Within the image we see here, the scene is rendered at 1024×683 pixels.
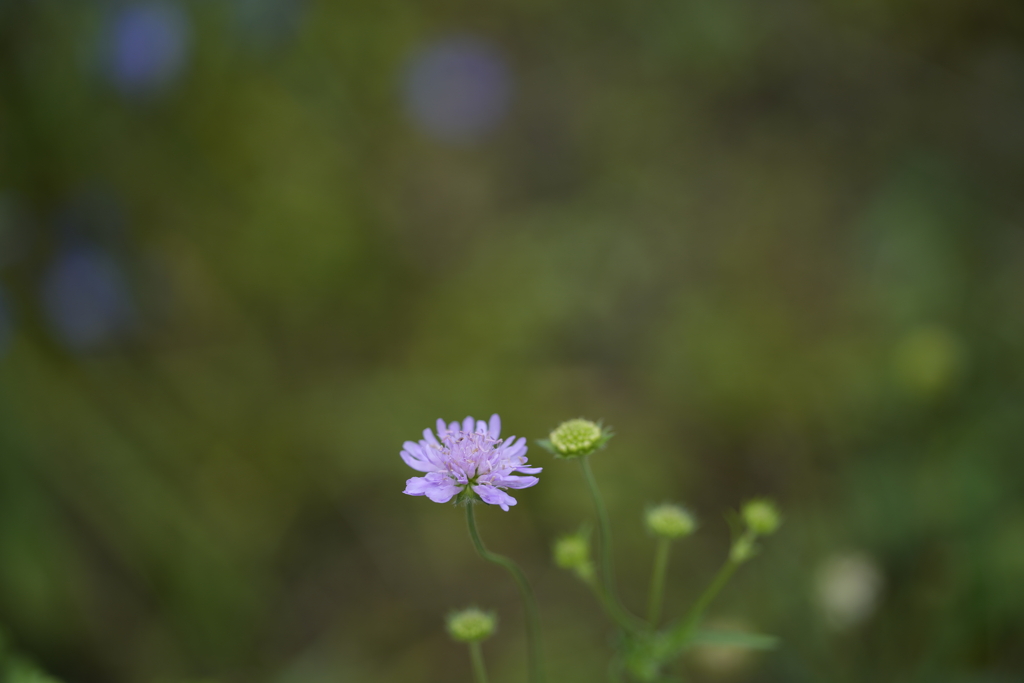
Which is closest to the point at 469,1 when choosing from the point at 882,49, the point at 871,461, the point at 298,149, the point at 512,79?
the point at 512,79

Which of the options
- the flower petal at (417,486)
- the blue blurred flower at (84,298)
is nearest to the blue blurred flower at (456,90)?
the blue blurred flower at (84,298)

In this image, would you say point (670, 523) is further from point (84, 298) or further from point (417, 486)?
point (84, 298)

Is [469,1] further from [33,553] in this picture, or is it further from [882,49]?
[33,553]

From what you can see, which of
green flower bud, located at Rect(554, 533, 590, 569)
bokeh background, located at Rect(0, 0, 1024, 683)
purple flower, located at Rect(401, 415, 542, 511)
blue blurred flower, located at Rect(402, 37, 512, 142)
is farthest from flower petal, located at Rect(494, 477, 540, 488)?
blue blurred flower, located at Rect(402, 37, 512, 142)

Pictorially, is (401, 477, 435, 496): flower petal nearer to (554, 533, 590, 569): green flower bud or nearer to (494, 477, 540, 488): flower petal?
(494, 477, 540, 488): flower petal

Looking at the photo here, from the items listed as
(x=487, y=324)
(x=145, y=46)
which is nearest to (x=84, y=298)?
(x=145, y=46)

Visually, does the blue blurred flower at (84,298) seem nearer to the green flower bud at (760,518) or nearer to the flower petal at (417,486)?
the flower petal at (417,486)
